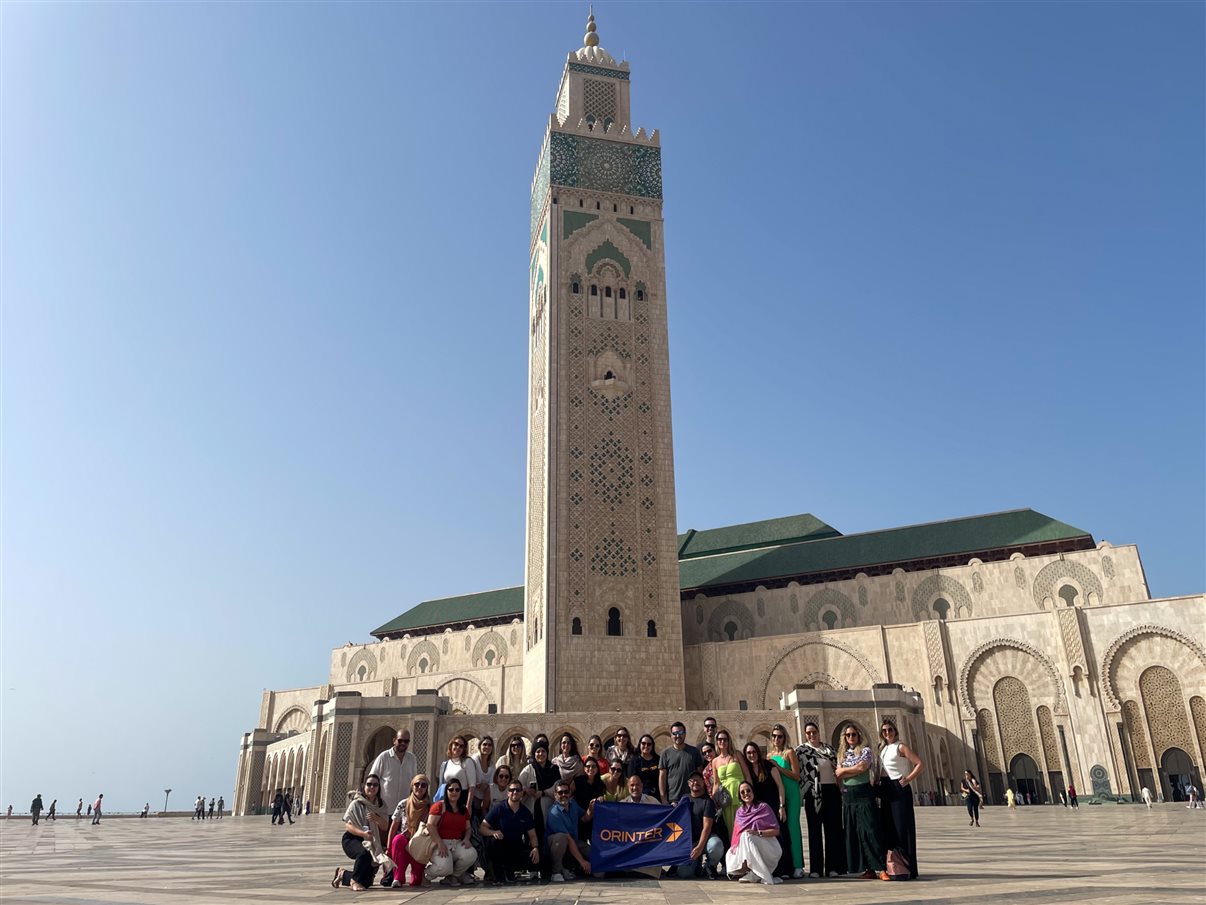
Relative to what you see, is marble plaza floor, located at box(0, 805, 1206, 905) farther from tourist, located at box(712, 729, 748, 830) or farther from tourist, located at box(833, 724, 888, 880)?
tourist, located at box(712, 729, 748, 830)

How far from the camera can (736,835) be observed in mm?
5621

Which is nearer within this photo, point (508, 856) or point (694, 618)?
point (508, 856)

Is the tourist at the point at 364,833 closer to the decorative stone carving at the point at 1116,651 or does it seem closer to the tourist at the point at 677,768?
the tourist at the point at 677,768

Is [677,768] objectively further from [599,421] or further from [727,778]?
[599,421]

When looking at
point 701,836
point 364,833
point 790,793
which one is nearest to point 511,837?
point 364,833

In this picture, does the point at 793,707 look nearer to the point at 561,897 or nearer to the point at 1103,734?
the point at 1103,734

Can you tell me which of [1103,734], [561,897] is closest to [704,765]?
[561,897]

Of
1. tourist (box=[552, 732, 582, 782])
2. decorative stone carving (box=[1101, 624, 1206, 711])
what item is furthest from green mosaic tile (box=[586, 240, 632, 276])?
tourist (box=[552, 732, 582, 782])

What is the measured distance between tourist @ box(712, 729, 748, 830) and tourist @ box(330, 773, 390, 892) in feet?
7.35

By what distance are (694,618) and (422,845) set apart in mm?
27830

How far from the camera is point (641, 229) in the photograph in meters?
31.6

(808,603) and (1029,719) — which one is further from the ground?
(808,603)

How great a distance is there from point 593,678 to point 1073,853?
65.4 ft

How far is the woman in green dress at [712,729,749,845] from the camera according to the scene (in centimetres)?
586
